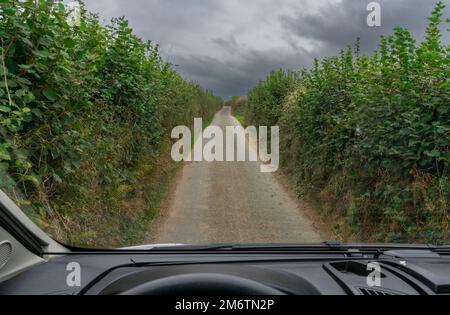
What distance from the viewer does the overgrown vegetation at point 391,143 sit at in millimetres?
5117

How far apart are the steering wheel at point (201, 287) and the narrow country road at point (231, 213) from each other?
493 cm

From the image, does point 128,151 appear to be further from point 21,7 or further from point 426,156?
point 426,156

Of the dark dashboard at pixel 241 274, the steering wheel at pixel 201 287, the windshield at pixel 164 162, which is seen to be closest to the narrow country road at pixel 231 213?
the windshield at pixel 164 162

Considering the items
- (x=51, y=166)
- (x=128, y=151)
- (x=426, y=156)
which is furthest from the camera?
(x=128, y=151)

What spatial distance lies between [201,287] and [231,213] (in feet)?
22.0

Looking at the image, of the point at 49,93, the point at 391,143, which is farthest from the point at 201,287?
the point at 391,143

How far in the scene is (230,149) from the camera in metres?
19.3

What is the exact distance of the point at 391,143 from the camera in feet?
19.7

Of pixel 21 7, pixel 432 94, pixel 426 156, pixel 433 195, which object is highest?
pixel 21 7

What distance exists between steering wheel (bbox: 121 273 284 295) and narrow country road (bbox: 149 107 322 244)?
4929 millimetres

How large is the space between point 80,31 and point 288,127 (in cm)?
1048

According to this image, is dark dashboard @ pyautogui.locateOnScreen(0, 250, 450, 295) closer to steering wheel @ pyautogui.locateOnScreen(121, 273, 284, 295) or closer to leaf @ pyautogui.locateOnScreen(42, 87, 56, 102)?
steering wheel @ pyautogui.locateOnScreen(121, 273, 284, 295)
